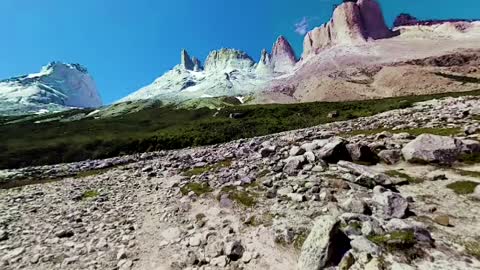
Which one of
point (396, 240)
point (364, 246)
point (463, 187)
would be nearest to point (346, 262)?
point (364, 246)

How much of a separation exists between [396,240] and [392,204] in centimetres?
371

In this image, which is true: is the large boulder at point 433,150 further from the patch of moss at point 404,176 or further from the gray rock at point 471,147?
the patch of moss at point 404,176

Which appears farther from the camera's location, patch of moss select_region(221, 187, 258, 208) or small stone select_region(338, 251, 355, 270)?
patch of moss select_region(221, 187, 258, 208)

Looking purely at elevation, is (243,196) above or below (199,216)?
above

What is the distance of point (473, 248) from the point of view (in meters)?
10.1

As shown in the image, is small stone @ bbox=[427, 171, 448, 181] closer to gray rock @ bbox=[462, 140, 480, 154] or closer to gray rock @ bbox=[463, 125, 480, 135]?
gray rock @ bbox=[462, 140, 480, 154]

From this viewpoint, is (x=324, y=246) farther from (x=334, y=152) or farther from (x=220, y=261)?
(x=334, y=152)

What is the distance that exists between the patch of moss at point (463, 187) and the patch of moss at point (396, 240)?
642cm

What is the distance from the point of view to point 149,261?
1311cm

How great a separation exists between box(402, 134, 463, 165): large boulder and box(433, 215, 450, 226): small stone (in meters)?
7.92

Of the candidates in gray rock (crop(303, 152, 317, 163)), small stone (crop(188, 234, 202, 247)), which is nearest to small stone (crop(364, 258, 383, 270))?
small stone (crop(188, 234, 202, 247))

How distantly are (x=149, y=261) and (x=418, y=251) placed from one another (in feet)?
30.1

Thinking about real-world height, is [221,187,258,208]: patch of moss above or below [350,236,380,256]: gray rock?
above

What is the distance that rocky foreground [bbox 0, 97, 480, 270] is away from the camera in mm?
10477
